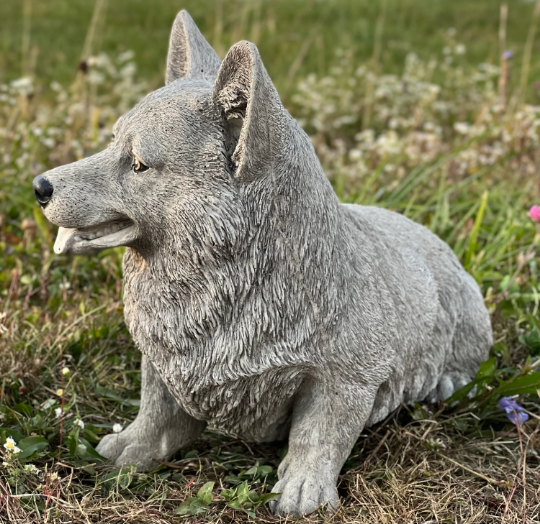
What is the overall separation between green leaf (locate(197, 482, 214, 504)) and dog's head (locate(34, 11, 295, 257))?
73cm

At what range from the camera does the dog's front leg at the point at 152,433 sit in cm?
221

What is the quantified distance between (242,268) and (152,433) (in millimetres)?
768

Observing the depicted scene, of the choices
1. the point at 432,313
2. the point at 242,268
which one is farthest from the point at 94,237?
the point at 432,313

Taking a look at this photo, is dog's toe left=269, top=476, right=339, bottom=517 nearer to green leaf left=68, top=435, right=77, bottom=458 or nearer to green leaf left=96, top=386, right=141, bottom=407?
green leaf left=68, top=435, right=77, bottom=458

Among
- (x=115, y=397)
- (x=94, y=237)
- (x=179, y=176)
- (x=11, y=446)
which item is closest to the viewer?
(x=179, y=176)

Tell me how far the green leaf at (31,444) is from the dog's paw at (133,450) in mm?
198

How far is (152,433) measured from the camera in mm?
2240

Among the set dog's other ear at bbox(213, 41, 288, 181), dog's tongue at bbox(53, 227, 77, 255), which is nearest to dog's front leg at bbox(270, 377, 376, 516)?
dog's other ear at bbox(213, 41, 288, 181)

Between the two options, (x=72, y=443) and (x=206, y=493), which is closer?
(x=206, y=493)

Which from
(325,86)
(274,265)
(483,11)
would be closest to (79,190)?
(274,265)

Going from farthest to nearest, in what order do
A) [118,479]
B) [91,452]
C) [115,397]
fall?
[115,397], [91,452], [118,479]

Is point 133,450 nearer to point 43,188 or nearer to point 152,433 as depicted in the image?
point 152,433

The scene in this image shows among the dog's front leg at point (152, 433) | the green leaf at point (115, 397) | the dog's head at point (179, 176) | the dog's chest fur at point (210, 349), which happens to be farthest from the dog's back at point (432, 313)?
the green leaf at point (115, 397)

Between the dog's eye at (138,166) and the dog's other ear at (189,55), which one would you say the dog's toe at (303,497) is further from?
the dog's other ear at (189,55)
